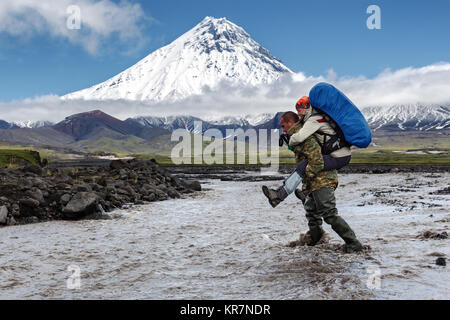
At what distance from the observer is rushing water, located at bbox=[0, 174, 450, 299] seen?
535cm

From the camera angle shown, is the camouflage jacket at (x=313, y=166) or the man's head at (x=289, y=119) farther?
the man's head at (x=289, y=119)

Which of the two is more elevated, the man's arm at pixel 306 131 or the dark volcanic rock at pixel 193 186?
the man's arm at pixel 306 131

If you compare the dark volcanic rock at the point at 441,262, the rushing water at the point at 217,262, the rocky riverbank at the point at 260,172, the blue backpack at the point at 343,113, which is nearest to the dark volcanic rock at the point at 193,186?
the rushing water at the point at 217,262

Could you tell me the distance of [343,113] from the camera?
683 centimetres

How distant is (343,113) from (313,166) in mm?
1030

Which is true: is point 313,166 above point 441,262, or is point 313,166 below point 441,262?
above

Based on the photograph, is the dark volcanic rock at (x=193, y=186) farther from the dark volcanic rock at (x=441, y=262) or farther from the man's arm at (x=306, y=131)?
the dark volcanic rock at (x=441, y=262)

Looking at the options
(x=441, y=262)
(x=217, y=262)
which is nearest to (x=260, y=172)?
(x=217, y=262)

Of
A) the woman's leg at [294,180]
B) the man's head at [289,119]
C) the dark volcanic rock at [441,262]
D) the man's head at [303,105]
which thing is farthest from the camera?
the man's head at [289,119]

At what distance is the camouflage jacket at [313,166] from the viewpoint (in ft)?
22.8

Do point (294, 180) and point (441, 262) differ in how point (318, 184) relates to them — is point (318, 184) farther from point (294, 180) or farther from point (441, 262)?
point (441, 262)

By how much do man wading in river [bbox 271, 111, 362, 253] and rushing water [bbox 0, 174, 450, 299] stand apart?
476 millimetres

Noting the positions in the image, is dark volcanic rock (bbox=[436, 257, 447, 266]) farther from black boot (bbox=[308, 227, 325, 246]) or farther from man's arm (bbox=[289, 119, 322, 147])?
man's arm (bbox=[289, 119, 322, 147])
